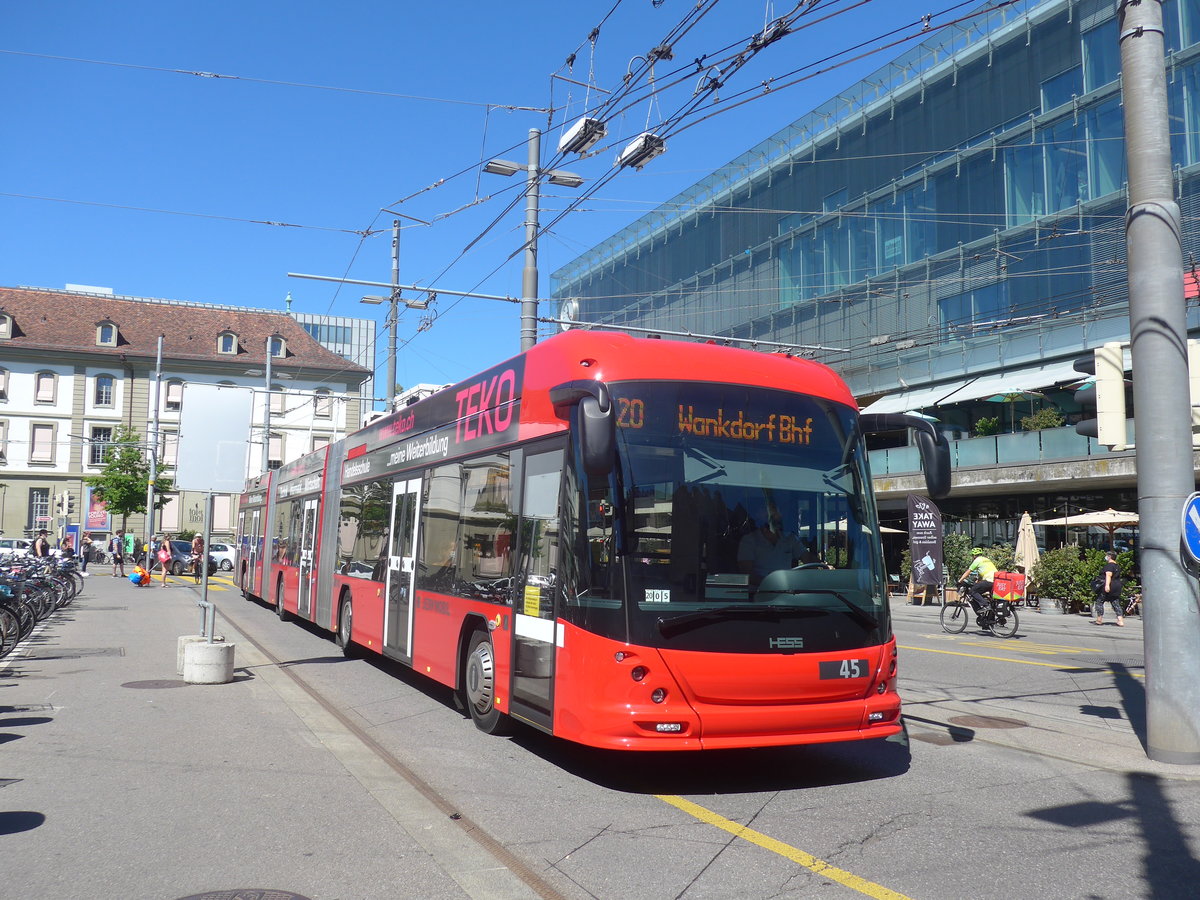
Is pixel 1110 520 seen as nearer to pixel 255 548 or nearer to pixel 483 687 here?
pixel 255 548

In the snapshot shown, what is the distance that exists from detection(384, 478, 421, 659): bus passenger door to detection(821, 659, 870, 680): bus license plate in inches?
204

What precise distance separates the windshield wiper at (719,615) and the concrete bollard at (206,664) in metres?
6.62

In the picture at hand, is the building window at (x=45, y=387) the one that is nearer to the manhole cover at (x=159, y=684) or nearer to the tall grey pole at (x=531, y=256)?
the tall grey pole at (x=531, y=256)

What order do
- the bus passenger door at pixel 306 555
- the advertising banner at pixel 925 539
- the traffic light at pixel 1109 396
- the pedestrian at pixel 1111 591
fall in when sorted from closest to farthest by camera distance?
the traffic light at pixel 1109 396, the bus passenger door at pixel 306 555, the pedestrian at pixel 1111 591, the advertising banner at pixel 925 539

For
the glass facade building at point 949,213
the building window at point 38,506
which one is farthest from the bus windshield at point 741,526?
the building window at point 38,506

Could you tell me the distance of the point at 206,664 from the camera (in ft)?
37.4

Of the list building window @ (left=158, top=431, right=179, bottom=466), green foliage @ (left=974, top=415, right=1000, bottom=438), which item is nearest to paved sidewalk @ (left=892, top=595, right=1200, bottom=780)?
green foliage @ (left=974, top=415, right=1000, bottom=438)

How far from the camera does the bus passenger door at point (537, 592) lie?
7.49m

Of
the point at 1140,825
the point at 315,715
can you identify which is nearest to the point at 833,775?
the point at 1140,825

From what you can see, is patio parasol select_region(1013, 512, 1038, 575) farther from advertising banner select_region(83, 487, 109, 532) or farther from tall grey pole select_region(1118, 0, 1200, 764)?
advertising banner select_region(83, 487, 109, 532)

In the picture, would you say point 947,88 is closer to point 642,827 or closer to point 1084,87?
point 1084,87

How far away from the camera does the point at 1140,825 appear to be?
20.4ft

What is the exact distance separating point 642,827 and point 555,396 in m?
2.90

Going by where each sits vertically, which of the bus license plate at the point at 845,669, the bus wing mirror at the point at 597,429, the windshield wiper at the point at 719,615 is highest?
the bus wing mirror at the point at 597,429
